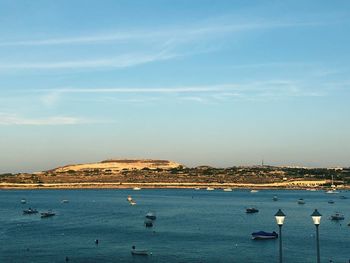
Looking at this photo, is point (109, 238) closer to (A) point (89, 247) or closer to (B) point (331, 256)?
(A) point (89, 247)

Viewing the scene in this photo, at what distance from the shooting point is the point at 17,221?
131750mm

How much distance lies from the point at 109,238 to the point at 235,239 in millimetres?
21592

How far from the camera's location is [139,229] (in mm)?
111938

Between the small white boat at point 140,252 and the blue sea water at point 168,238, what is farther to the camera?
the small white boat at point 140,252

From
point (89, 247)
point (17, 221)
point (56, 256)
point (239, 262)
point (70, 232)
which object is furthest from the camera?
point (17, 221)

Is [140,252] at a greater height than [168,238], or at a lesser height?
greater

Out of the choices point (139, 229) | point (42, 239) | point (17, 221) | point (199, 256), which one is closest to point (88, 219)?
point (17, 221)

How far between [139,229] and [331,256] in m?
44.2

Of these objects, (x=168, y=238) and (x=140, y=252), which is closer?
(x=140, y=252)

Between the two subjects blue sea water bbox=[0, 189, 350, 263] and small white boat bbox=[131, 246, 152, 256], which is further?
small white boat bbox=[131, 246, 152, 256]

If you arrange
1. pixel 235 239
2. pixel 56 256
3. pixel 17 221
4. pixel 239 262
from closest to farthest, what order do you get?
pixel 239 262, pixel 56 256, pixel 235 239, pixel 17 221

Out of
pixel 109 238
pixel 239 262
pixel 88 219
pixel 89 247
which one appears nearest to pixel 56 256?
pixel 89 247

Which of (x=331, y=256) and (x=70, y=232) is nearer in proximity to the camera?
(x=331, y=256)

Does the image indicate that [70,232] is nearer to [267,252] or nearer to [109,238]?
[109,238]
